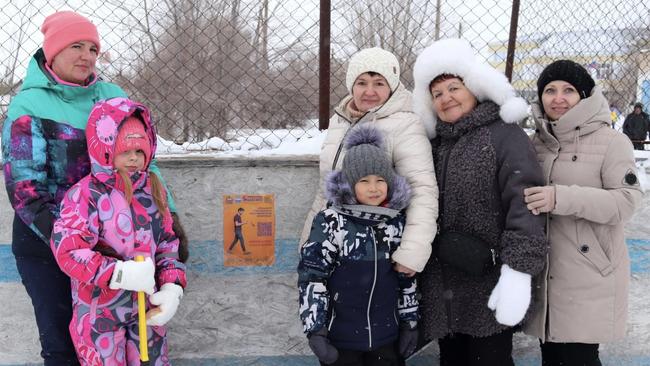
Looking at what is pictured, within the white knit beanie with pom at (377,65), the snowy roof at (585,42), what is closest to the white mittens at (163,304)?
the white knit beanie with pom at (377,65)

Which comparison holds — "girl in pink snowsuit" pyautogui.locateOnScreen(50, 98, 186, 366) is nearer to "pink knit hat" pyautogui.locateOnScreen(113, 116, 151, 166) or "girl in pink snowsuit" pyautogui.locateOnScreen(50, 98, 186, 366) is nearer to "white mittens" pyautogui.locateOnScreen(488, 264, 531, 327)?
"pink knit hat" pyautogui.locateOnScreen(113, 116, 151, 166)

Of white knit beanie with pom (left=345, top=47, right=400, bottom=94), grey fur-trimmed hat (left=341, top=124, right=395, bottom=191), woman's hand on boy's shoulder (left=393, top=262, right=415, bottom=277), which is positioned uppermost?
white knit beanie with pom (left=345, top=47, right=400, bottom=94)

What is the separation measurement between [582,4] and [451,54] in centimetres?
187

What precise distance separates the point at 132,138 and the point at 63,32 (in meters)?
0.55

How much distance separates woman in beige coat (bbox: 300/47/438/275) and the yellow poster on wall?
412 millimetres

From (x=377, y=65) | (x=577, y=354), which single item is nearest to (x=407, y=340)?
(x=577, y=354)

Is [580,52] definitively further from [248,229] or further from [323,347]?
[323,347]

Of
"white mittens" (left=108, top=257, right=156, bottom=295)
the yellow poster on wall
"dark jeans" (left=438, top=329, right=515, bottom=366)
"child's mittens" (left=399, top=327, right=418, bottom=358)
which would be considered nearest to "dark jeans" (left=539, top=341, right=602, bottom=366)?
"dark jeans" (left=438, top=329, right=515, bottom=366)

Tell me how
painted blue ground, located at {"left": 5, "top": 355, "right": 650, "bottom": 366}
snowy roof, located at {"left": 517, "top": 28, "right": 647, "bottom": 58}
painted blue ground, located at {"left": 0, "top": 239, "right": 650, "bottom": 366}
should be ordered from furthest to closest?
snowy roof, located at {"left": 517, "top": 28, "right": 647, "bottom": 58}
painted blue ground, located at {"left": 5, "top": 355, "right": 650, "bottom": 366}
painted blue ground, located at {"left": 0, "top": 239, "right": 650, "bottom": 366}

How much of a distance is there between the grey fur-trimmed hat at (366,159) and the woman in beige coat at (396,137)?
0.11 meters

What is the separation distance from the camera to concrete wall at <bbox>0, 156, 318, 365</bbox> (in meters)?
3.14

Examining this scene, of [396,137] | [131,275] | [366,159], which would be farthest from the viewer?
[396,137]

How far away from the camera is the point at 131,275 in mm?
2168

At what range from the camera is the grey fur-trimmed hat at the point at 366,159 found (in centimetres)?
239
